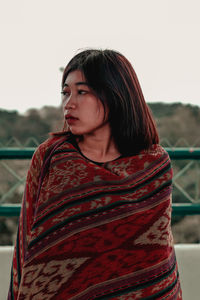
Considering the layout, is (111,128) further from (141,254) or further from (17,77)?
(17,77)

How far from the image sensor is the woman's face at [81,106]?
0.98m

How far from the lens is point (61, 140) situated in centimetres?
104

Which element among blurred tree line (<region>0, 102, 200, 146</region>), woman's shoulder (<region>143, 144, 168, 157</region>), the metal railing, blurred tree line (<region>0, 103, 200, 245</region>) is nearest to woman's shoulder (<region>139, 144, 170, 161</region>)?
woman's shoulder (<region>143, 144, 168, 157</region>)

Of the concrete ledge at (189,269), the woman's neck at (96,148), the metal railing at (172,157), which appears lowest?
the concrete ledge at (189,269)

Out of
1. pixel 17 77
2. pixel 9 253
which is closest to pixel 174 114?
pixel 17 77

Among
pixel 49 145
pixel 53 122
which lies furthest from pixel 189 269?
pixel 53 122

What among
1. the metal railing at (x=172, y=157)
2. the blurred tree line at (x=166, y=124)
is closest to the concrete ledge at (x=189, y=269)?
the metal railing at (x=172, y=157)

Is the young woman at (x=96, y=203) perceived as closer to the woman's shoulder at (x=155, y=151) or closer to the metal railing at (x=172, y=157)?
the woman's shoulder at (x=155, y=151)

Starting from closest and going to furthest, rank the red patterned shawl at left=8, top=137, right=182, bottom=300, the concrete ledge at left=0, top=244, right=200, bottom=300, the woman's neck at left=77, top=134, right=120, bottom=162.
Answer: the red patterned shawl at left=8, top=137, right=182, bottom=300, the woman's neck at left=77, top=134, right=120, bottom=162, the concrete ledge at left=0, top=244, right=200, bottom=300

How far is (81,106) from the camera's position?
983 millimetres

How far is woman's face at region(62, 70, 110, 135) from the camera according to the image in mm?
984

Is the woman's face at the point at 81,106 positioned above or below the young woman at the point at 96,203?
above

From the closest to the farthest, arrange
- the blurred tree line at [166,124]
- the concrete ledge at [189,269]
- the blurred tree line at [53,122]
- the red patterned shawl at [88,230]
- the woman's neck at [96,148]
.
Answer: the red patterned shawl at [88,230] → the woman's neck at [96,148] → the concrete ledge at [189,269] → the blurred tree line at [166,124] → the blurred tree line at [53,122]

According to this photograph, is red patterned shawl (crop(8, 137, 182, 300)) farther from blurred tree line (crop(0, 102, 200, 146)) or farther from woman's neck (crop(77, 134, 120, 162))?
blurred tree line (crop(0, 102, 200, 146))
